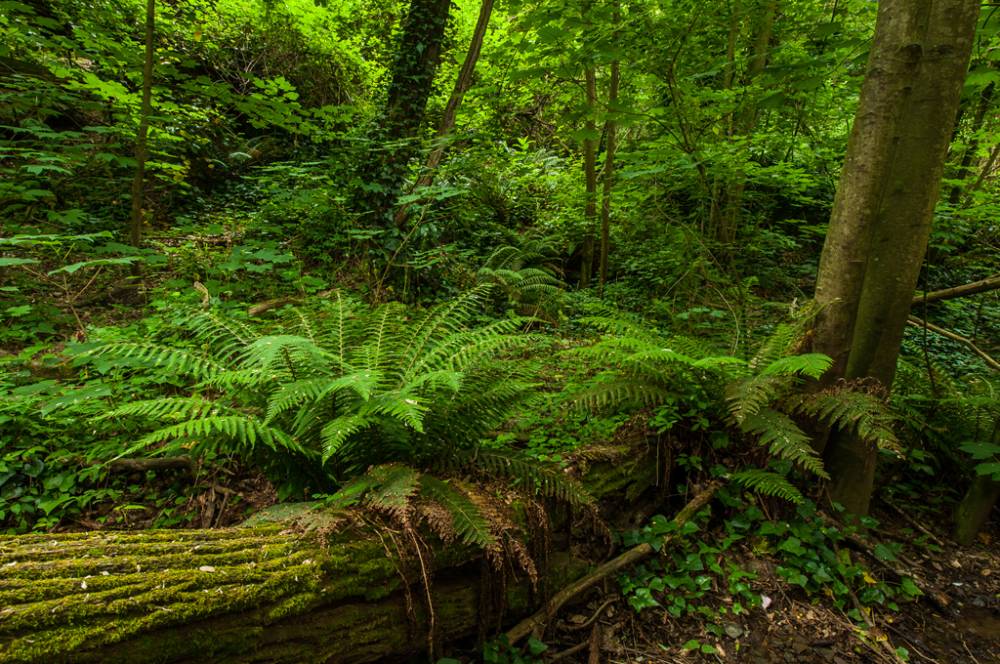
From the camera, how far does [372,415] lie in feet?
6.55

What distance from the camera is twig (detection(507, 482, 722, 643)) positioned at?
2045mm

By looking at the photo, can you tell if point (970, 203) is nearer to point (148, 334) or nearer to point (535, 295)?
point (535, 295)

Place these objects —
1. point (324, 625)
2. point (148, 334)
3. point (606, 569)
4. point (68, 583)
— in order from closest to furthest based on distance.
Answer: point (68, 583) < point (324, 625) < point (606, 569) < point (148, 334)

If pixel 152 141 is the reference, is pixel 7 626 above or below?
below

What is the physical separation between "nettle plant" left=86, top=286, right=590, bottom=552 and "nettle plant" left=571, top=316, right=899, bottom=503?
2.21 feet

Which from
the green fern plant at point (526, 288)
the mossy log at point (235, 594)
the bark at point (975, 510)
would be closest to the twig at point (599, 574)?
the mossy log at point (235, 594)

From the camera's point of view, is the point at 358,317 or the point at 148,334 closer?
the point at 358,317

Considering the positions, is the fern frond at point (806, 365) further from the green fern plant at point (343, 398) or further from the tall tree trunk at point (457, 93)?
the tall tree trunk at point (457, 93)

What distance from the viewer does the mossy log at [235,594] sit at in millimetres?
1248

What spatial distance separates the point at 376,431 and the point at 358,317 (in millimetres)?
994

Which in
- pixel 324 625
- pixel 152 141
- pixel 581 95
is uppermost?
pixel 581 95

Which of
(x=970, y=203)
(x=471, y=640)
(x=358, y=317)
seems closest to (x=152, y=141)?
(x=358, y=317)

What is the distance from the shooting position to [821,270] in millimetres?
2797

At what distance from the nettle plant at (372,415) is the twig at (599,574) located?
0.50m
